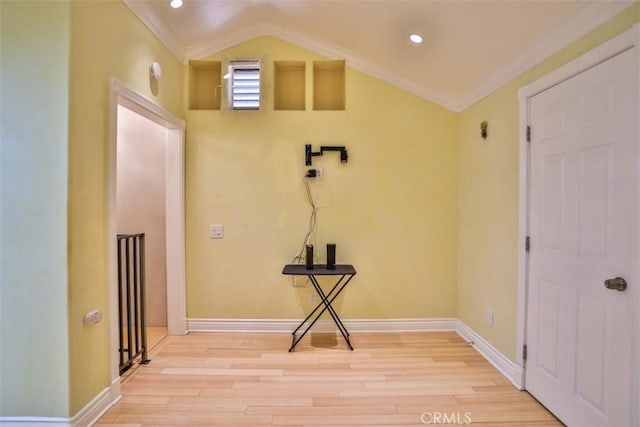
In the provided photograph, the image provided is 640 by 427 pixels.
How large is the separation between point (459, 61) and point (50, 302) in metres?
3.33

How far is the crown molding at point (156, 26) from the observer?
2.26 meters

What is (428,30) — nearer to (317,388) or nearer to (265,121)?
(265,121)

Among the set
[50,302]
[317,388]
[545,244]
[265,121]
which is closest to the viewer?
[50,302]

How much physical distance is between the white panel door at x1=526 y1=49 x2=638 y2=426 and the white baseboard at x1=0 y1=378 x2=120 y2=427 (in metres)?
2.83

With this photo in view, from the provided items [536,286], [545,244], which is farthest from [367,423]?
[545,244]

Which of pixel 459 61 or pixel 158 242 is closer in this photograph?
pixel 459 61

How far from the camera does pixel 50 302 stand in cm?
166

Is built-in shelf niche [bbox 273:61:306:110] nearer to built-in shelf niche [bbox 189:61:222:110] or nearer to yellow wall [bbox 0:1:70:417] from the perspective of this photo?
built-in shelf niche [bbox 189:61:222:110]

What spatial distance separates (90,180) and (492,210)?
2947mm

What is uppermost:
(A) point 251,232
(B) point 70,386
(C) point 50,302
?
(A) point 251,232

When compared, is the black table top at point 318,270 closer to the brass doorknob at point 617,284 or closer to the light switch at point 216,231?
the light switch at point 216,231

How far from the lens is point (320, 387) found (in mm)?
2195

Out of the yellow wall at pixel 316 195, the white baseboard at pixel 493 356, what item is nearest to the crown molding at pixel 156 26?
the yellow wall at pixel 316 195

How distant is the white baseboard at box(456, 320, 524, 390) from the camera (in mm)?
2201
